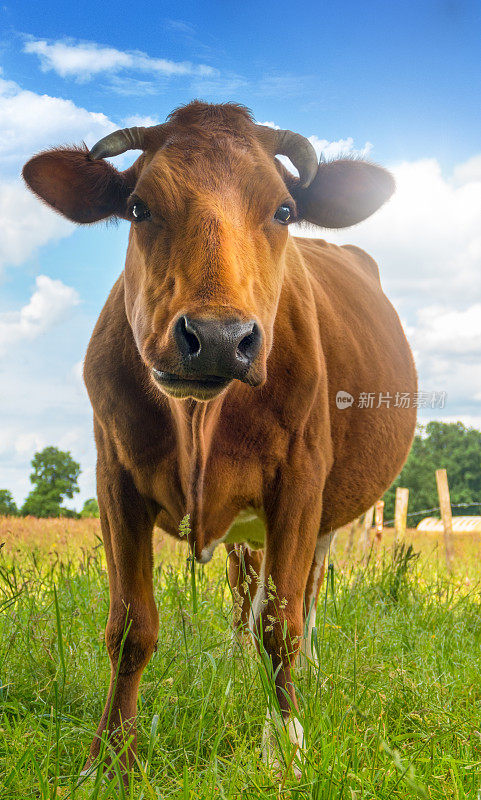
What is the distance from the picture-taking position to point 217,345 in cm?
241

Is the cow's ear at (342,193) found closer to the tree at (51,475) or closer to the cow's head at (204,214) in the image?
the cow's head at (204,214)

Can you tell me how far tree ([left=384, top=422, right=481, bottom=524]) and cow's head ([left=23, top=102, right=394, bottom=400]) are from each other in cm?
4504

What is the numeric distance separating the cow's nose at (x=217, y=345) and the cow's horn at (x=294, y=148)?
1.29 meters

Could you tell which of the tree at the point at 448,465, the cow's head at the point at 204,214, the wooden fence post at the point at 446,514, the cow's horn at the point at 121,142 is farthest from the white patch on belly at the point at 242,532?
the tree at the point at 448,465

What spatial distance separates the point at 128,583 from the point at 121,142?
205 centimetres

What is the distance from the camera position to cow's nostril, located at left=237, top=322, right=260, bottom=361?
2502 millimetres

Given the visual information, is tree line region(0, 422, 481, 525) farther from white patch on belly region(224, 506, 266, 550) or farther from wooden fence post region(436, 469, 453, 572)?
white patch on belly region(224, 506, 266, 550)

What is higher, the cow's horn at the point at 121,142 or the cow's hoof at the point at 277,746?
the cow's horn at the point at 121,142

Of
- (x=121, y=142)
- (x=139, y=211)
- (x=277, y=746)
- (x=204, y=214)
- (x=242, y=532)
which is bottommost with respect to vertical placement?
(x=277, y=746)

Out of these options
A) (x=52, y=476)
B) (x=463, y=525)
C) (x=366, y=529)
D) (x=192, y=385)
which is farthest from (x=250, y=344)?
(x=463, y=525)

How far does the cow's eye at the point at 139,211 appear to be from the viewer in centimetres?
305

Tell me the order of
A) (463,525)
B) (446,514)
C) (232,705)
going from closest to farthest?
(232,705), (446,514), (463,525)

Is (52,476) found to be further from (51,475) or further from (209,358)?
(209,358)

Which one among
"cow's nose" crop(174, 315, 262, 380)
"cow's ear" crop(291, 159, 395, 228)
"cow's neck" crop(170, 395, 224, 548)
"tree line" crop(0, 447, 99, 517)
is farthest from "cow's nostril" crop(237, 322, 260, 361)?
"tree line" crop(0, 447, 99, 517)
